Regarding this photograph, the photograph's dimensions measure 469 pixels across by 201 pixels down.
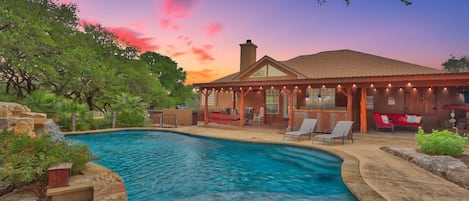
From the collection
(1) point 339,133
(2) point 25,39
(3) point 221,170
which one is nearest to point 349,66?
(1) point 339,133

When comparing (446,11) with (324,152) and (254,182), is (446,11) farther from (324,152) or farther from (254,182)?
(254,182)

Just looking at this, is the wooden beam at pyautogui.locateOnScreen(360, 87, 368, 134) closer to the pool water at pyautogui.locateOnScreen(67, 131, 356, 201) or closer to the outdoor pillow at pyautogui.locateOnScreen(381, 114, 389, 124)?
the outdoor pillow at pyautogui.locateOnScreen(381, 114, 389, 124)

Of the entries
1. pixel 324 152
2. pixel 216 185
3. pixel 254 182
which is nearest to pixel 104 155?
pixel 216 185

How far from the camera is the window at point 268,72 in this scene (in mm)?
16739

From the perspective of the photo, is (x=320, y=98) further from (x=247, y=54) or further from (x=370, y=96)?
(x=247, y=54)

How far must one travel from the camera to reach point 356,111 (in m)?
13.1

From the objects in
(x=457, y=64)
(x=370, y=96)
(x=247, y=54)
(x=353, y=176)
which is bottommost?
(x=353, y=176)

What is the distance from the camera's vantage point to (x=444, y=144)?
6.25 m

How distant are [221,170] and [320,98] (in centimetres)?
921

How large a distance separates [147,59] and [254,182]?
3481 centimetres

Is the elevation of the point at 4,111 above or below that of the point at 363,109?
below

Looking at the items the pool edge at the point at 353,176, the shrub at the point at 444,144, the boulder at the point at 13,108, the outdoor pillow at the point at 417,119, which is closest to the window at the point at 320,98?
the outdoor pillow at the point at 417,119

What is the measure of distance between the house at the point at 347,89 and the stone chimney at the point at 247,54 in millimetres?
2712

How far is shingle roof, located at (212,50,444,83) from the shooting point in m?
14.1
